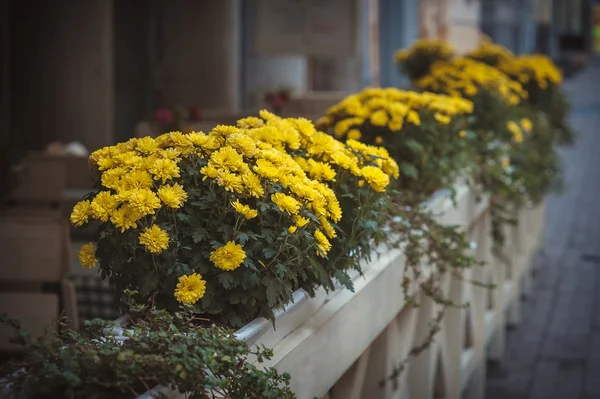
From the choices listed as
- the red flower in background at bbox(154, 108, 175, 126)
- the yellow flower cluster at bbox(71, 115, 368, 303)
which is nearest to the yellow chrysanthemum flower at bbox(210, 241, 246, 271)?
the yellow flower cluster at bbox(71, 115, 368, 303)

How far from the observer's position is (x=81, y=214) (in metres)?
1.98

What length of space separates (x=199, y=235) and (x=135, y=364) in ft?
1.31

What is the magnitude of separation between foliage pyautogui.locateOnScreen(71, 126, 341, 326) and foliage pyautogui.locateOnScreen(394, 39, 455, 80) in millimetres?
Answer: 4975

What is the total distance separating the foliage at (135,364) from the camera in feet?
5.27

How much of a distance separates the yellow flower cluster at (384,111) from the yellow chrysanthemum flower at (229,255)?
55.7 inches

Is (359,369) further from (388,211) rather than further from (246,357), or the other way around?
(246,357)

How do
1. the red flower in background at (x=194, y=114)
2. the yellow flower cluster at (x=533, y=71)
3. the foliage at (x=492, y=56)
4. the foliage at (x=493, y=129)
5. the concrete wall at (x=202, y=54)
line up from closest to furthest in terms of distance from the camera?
1. the foliage at (x=493, y=129)
2. the yellow flower cluster at (x=533, y=71)
3. the red flower in background at (x=194, y=114)
4. the foliage at (x=492, y=56)
5. the concrete wall at (x=202, y=54)

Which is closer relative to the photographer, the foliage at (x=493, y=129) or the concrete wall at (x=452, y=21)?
the foliage at (x=493, y=129)

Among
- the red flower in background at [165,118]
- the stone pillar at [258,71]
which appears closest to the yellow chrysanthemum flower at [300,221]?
the red flower in background at [165,118]

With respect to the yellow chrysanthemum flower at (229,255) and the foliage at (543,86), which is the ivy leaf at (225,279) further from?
the foliage at (543,86)

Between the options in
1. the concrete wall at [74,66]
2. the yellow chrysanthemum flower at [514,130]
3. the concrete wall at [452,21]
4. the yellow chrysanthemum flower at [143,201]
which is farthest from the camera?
the concrete wall at [452,21]

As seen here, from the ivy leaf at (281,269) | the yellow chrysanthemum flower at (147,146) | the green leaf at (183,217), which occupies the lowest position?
the ivy leaf at (281,269)

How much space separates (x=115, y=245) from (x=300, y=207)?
1.22ft

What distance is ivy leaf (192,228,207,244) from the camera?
6.52 feet
